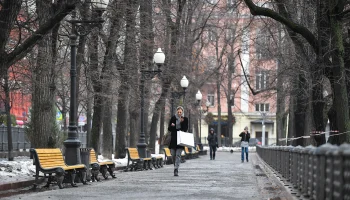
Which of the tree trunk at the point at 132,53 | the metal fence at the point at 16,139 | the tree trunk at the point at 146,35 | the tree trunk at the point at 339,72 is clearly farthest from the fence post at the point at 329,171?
the metal fence at the point at 16,139

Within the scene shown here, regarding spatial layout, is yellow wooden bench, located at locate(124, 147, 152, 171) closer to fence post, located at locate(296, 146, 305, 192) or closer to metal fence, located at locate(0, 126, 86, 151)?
fence post, located at locate(296, 146, 305, 192)

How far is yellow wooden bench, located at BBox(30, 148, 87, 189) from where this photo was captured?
1617cm

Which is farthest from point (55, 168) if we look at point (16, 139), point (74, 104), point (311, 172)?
point (16, 139)

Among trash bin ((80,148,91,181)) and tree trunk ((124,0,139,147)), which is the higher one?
tree trunk ((124,0,139,147))

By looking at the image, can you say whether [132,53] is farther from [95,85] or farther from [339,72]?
[339,72]

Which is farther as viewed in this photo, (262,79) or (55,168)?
(262,79)

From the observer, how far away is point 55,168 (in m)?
16.4

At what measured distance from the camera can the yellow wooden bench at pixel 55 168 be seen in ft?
53.1

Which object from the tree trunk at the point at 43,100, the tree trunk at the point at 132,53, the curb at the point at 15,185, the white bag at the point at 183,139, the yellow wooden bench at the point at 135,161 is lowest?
the curb at the point at 15,185

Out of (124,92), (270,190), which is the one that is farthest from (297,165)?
(124,92)

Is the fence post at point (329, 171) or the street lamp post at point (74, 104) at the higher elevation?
the street lamp post at point (74, 104)

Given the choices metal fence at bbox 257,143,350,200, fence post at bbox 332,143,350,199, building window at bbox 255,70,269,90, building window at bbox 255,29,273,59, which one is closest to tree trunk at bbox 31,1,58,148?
building window at bbox 255,29,273,59

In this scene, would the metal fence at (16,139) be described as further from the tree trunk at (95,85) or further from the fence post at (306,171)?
the fence post at (306,171)

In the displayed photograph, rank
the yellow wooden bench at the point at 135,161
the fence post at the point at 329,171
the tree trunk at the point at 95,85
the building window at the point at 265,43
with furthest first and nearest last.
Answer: the building window at the point at 265,43 < the tree trunk at the point at 95,85 < the yellow wooden bench at the point at 135,161 < the fence post at the point at 329,171
